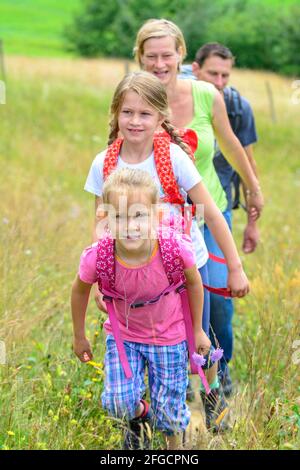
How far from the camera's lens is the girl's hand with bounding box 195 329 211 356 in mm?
3527

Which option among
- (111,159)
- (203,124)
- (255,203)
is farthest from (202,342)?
(255,203)

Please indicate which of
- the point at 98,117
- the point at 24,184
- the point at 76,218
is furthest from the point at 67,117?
the point at 76,218

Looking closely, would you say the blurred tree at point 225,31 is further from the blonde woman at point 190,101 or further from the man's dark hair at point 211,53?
the blonde woman at point 190,101

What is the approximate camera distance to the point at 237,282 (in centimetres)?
366

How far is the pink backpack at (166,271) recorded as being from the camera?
334cm

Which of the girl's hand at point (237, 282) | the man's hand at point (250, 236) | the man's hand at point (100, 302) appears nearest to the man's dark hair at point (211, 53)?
the man's hand at point (250, 236)

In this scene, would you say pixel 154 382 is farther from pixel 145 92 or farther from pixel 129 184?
pixel 145 92

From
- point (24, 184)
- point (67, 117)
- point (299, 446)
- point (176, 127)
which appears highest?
point (67, 117)

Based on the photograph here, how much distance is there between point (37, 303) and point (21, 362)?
898 millimetres

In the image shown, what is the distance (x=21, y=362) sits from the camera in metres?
4.25

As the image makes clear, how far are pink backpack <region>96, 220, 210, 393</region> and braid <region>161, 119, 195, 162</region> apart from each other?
1.26ft

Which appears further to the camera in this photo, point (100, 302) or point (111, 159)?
point (100, 302)

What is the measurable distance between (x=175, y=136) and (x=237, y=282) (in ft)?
2.31

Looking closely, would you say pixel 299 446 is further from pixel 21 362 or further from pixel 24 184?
pixel 24 184
